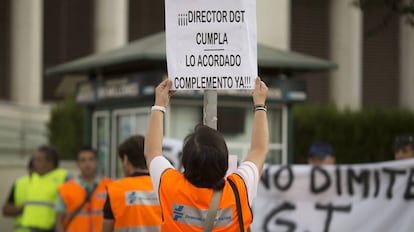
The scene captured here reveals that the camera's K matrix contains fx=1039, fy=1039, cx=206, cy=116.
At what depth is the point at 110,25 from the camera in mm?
29281

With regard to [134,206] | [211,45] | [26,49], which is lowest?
[134,206]

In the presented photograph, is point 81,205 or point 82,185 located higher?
point 82,185

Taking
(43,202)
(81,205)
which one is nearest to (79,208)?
(81,205)

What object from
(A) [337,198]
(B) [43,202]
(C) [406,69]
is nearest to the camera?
(A) [337,198]

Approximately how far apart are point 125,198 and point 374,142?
18001mm

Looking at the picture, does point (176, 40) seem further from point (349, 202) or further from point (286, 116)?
point (286, 116)

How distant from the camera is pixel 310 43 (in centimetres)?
3397

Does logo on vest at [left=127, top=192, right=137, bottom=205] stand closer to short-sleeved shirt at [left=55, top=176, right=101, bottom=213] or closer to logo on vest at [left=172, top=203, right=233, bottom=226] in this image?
logo on vest at [left=172, top=203, right=233, bottom=226]

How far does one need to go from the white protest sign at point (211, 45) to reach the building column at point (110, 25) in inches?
934

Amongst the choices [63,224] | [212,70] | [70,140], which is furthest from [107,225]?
[70,140]

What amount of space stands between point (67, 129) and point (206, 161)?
712 inches

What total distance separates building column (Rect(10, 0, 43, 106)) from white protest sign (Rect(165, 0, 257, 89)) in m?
23.9

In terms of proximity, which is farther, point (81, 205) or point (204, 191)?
point (81, 205)

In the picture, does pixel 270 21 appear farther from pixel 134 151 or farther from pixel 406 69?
pixel 134 151
